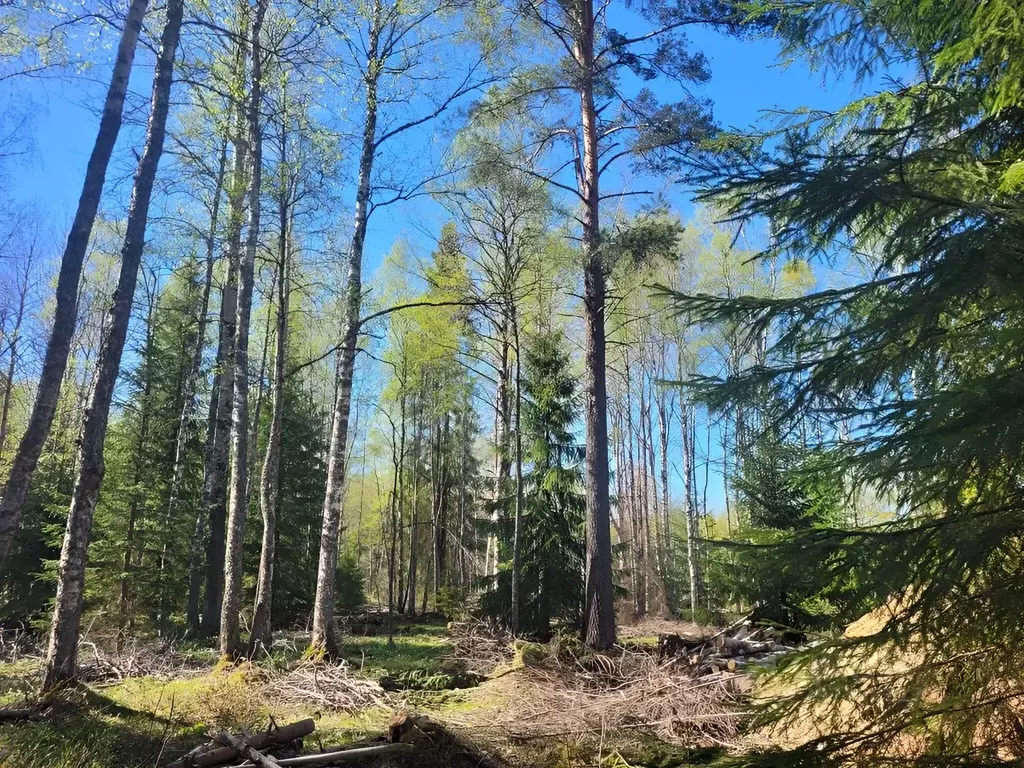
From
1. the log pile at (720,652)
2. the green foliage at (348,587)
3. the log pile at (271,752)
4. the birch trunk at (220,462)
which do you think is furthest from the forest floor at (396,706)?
the green foliage at (348,587)

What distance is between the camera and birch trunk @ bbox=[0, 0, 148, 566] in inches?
216

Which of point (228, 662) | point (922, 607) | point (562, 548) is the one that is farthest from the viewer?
point (562, 548)

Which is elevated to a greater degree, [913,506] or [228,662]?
[913,506]

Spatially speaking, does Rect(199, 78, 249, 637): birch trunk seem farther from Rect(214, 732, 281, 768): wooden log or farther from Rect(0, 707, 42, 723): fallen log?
Rect(214, 732, 281, 768): wooden log

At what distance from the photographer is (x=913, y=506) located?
3.55m

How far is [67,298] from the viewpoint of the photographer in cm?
606

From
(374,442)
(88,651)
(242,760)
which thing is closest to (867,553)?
(242,760)

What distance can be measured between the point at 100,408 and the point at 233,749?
3881mm

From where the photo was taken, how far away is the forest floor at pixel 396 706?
523 centimetres

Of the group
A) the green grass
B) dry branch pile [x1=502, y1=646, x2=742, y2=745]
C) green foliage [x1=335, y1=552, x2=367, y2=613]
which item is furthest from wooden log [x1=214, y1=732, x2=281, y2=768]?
green foliage [x1=335, y1=552, x2=367, y2=613]

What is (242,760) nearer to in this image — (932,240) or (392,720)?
(392,720)

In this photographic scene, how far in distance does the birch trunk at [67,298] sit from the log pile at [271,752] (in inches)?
99.1

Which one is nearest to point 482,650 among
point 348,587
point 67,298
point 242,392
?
point 242,392

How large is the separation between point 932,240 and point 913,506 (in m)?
1.59
